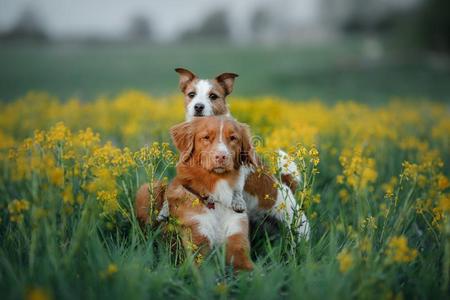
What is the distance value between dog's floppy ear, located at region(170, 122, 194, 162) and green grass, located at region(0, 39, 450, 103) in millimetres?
12276

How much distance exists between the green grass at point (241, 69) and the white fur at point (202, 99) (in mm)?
11079

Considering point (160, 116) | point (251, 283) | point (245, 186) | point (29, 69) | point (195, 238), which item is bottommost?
point (251, 283)

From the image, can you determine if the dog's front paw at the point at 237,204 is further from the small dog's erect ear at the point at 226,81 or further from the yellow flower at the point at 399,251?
the small dog's erect ear at the point at 226,81

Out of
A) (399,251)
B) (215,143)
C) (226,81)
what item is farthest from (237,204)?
(226,81)

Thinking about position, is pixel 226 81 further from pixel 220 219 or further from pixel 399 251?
pixel 399 251

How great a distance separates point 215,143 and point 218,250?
0.72 metres

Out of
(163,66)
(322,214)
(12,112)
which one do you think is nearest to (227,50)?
(163,66)

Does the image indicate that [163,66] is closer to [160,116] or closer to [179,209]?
[160,116]

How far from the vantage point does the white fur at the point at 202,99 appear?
4.84 metres

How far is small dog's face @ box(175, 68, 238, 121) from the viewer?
4.85m

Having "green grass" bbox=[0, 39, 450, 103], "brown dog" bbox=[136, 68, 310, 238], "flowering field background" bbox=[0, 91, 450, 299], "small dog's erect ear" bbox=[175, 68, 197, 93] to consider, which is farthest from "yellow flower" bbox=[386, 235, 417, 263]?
"green grass" bbox=[0, 39, 450, 103]

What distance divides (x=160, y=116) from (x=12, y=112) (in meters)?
2.51

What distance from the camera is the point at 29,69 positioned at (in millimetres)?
21750

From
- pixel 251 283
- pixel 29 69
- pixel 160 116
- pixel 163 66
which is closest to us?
pixel 251 283
